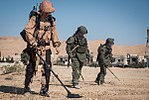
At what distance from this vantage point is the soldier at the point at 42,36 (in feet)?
24.4

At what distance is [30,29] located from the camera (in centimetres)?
747

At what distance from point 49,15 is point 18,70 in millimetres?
12679

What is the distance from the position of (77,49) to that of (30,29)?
355cm

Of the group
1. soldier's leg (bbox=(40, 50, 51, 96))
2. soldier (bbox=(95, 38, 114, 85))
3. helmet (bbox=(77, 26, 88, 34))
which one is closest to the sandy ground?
soldier's leg (bbox=(40, 50, 51, 96))

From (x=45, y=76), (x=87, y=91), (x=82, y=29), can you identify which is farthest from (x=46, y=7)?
(x=82, y=29)

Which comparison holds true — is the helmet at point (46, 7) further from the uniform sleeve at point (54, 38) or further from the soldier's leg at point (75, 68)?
the soldier's leg at point (75, 68)

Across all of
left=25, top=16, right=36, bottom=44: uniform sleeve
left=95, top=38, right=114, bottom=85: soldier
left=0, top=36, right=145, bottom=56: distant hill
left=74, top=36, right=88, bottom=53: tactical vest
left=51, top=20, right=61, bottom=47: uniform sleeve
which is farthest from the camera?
left=0, top=36, right=145, bottom=56: distant hill

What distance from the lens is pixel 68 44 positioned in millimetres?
10742

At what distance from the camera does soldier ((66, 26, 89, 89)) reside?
1062 cm

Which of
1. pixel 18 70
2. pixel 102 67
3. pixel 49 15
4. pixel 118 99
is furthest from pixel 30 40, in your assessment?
pixel 18 70

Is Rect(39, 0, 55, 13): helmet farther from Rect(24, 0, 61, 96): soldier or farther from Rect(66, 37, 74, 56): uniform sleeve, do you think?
Rect(66, 37, 74, 56): uniform sleeve

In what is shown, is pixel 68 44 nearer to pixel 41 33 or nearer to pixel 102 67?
pixel 102 67

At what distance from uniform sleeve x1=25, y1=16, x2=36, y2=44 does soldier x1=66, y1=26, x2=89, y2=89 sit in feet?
10.6

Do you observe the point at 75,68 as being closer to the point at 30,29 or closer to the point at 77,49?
the point at 77,49
